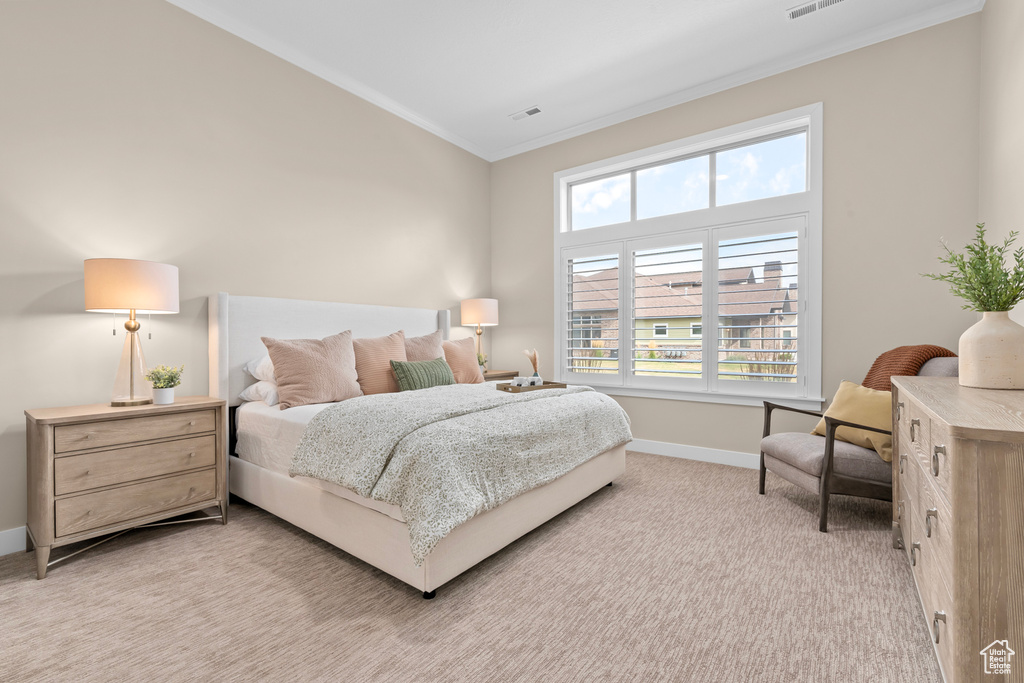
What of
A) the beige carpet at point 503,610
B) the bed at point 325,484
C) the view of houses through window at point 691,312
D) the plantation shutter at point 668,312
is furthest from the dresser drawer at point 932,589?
the plantation shutter at point 668,312

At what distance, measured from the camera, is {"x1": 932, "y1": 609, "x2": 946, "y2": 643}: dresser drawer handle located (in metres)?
1.21

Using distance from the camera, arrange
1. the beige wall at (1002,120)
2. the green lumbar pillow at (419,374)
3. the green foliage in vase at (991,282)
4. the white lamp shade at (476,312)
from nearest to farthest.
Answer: the green foliage in vase at (991,282) < the beige wall at (1002,120) < the green lumbar pillow at (419,374) < the white lamp shade at (476,312)

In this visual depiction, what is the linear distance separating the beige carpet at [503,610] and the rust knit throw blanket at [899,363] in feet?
2.78

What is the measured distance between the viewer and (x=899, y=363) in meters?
2.72

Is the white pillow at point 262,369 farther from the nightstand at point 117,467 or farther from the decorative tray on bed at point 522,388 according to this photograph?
the decorative tray on bed at point 522,388

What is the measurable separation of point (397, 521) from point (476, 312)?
293 centimetres

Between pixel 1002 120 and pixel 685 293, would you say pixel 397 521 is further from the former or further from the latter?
pixel 1002 120

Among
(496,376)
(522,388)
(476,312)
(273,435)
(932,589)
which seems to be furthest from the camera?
(476,312)

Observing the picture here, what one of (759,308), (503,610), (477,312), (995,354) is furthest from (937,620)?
(477,312)

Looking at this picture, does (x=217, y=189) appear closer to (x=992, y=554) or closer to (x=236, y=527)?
(x=236, y=527)

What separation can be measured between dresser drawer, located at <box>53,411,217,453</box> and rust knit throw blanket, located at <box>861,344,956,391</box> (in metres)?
3.82

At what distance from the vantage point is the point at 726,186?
3.83 meters

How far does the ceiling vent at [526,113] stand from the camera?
4.18 meters

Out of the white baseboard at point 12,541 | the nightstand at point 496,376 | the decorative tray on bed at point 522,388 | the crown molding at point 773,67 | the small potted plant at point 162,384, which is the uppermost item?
the crown molding at point 773,67
